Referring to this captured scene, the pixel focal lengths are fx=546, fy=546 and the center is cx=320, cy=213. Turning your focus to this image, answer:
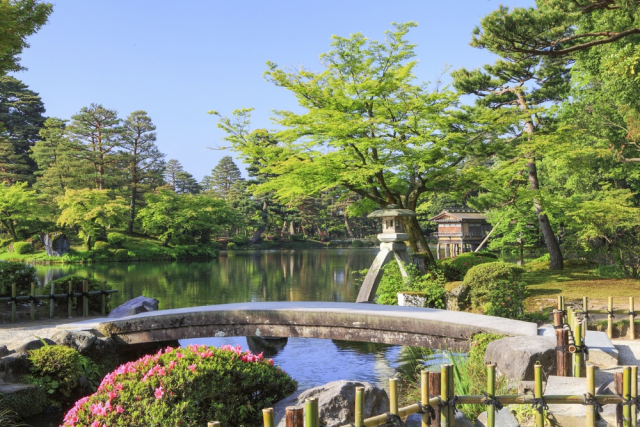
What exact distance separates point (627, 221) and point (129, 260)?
32.8 m

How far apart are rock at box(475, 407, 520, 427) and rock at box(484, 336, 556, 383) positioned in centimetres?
A: 87

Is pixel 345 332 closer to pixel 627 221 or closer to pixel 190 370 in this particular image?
pixel 190 370

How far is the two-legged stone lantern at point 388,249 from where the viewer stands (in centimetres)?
1420

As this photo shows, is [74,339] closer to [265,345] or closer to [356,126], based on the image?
[265,345]

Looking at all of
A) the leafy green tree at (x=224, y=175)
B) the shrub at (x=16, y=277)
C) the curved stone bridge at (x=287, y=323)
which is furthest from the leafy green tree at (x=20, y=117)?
the curved stone bridge at (x=287, y=323)

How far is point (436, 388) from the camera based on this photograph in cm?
407

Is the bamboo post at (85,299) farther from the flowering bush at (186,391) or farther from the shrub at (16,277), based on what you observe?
the flowering bush at (186,391)

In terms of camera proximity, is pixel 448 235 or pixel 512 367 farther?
pixel 448 235

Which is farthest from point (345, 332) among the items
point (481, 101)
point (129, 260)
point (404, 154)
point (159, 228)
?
point (159, 228)

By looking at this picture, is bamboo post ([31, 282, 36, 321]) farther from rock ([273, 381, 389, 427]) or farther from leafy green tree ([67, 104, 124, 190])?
leafy green tree ([67, 104, 124, 190])

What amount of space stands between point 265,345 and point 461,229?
2795 cm

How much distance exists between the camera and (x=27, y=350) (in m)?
8.23

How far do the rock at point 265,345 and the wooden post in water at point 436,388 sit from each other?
7045 mm

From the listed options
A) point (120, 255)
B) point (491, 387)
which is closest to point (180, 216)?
point (120, 255)
